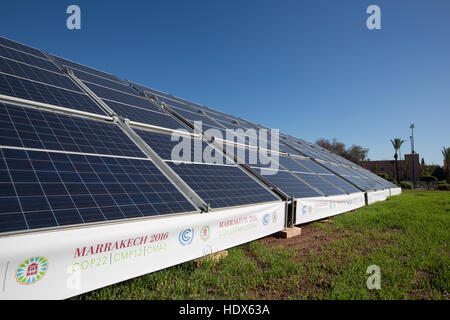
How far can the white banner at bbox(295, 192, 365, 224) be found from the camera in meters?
7.78

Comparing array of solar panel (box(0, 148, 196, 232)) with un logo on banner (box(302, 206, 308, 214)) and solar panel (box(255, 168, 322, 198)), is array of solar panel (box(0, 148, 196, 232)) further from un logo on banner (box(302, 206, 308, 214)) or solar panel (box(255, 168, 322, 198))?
un logo on banner (box(302, 206, 308, 214))

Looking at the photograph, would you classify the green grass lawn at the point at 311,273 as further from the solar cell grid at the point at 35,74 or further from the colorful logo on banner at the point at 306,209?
the solar cell grid at the point at 35,74

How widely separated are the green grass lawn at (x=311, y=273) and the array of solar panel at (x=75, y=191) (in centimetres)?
121

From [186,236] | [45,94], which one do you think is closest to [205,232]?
[186,236]

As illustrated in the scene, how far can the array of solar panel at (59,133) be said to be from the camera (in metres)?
4.22

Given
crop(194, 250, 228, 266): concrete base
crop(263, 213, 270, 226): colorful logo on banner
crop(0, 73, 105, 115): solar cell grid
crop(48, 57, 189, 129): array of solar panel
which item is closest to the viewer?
crop(194, 250, 228, 266): concrete base

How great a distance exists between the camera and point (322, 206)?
29.6 feet

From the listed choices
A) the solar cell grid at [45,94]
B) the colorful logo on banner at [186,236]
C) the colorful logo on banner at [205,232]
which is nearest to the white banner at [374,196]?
the colorful logo on banner at [205,232]

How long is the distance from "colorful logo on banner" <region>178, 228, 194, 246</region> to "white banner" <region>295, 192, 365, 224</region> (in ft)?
13.7

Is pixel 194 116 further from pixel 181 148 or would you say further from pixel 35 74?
pixel 35 74

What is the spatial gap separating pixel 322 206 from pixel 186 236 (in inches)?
254

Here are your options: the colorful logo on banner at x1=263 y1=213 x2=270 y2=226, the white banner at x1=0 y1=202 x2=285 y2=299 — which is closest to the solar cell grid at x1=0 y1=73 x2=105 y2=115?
the white banner at x1=0 y1=202 x2=285 y2=299
